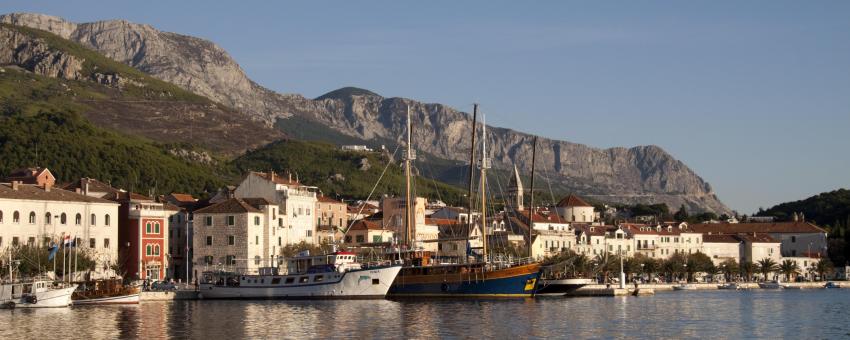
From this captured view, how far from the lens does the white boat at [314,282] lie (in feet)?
311

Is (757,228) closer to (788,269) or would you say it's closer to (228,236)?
(788,269)

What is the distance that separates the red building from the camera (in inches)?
4392

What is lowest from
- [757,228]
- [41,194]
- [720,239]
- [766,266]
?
[766,266]

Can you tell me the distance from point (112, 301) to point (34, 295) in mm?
7027

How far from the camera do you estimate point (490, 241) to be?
130250mm

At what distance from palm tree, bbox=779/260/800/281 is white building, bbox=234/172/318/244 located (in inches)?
2905

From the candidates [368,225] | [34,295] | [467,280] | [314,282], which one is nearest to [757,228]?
[368,225]

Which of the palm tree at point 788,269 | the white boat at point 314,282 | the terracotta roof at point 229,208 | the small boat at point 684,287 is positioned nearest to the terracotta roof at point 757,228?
the palm tree at point 788,269

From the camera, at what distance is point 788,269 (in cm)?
17050

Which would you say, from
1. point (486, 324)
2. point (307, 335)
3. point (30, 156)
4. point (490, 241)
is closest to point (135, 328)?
point (307, 335)

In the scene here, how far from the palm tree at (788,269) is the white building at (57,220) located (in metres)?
98.6

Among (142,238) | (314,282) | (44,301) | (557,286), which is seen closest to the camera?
(44,301)

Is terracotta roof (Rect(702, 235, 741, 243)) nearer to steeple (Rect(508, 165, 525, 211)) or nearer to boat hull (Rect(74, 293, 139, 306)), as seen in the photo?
steeple (Rect(508, 165, 525, 211))

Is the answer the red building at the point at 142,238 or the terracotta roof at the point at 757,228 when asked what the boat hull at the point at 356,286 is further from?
the terracotta roof at the point at 757,228
